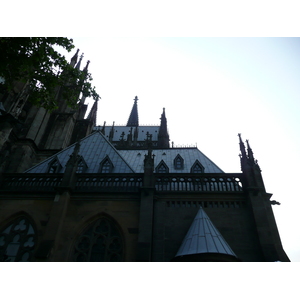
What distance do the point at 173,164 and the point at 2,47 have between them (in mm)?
12509

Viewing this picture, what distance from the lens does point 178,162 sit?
18.8 m

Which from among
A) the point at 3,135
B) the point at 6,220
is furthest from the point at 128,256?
the point at 3,135

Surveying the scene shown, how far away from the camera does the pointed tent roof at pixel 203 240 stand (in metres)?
10.1

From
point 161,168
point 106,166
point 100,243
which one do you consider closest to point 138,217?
point 100,243

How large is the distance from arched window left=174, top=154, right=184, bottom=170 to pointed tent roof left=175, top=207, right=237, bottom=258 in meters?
6.27

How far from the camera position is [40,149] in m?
25.4

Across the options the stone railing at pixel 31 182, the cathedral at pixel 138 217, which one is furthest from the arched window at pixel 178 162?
the stone railing at pixel 31 182

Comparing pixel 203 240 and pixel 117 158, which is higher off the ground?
pixel 117 158

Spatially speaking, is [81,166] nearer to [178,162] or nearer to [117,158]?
[117,158]

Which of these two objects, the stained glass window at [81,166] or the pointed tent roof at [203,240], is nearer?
the pointed tent roof at [203,240]

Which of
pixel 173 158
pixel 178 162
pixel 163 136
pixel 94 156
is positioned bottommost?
pixel 94 156

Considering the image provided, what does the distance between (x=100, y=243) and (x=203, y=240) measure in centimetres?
482

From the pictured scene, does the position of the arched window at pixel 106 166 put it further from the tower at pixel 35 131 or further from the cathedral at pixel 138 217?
the tower at pixel 35 131

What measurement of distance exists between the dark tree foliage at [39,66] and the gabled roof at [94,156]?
456 cm
